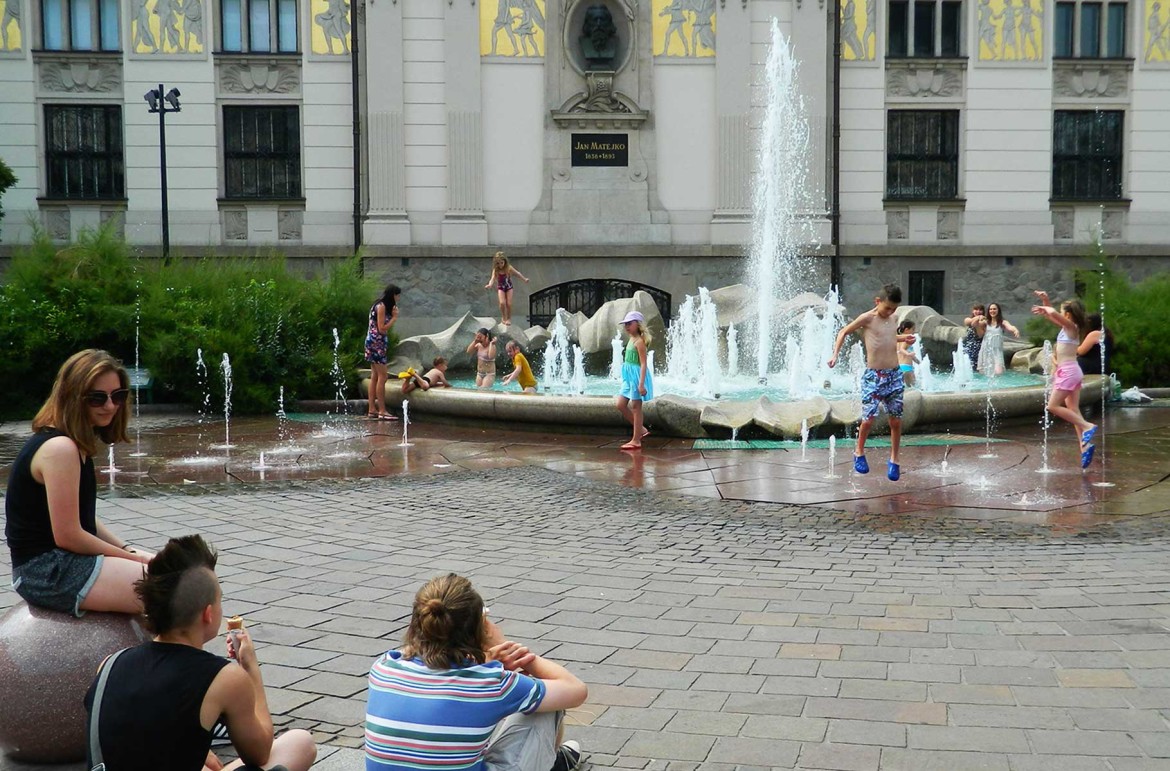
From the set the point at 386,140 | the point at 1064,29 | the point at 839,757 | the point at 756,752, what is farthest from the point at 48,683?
the point at 1064,29

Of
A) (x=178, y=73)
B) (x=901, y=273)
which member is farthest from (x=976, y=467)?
(x=178, y=73)

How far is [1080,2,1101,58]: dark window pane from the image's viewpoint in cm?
2672

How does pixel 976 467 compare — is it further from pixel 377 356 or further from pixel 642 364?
pixel 377 356

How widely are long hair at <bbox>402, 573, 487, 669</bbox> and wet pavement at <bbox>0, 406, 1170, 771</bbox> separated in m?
0.86

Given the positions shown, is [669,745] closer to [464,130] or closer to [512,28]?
[464,130]

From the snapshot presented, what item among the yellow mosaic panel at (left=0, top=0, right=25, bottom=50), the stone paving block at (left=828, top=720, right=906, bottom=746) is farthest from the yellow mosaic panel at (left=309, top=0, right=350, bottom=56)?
the stone paving block at (left=828, top=720, right=906, bottom=746)

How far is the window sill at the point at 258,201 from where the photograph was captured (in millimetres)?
25719

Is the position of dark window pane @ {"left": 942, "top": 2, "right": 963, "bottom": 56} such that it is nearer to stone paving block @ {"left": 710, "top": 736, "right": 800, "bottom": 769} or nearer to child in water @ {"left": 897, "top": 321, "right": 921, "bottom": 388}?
child in water @ {"left": 897, "top": 321, "right": 921, "bottom": 388}

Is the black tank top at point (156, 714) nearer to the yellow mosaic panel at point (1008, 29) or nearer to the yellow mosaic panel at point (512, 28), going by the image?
the yellow mosaic panel at point (512, 28)

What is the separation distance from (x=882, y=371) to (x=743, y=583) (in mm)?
4300

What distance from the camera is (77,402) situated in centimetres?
427

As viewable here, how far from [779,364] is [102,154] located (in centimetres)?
1569

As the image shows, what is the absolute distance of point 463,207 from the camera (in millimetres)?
25719

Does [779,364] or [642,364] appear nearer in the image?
[642,364]
